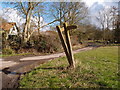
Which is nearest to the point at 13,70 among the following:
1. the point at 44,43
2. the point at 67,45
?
the point at 67,45

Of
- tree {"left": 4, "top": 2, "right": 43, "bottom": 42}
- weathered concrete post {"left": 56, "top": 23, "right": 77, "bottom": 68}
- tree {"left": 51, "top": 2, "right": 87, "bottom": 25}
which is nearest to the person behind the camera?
weathered concrete post {"left": 56, "top": 23, "right": 77, "bottom": 68}

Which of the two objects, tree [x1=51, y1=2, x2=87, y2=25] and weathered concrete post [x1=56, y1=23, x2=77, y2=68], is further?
tree [x1=51, y1=2, x2=87, y2=25]

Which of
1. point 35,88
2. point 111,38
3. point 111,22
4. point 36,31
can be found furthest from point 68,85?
point 111,22

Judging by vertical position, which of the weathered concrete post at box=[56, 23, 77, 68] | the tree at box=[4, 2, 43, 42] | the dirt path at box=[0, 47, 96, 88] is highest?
the tree at box=[4, 2, 43, 42]

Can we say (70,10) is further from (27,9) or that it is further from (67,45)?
(67,45)

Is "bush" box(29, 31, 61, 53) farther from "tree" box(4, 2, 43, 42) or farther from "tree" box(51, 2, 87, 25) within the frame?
"tree" box(51, 2, 87, 25)

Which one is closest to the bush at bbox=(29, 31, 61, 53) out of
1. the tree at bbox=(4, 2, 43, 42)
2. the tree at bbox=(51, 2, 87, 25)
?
the tree at bbox=(4, 2, 43, 42)

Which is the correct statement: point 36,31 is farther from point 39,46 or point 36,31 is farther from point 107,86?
point 107,86

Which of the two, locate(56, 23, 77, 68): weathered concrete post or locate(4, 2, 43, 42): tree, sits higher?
locate(4, 2, 43, 42): tree

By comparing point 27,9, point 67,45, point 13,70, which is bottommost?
point 13,70

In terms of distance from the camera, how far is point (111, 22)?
32.1 metres

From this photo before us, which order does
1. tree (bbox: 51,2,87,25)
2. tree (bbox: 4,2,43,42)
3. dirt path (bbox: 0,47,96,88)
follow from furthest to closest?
tree (bbox: 51,2,87,25) < tree (bbox: 4,2,43,42) < dirt path (bbox: 0,47,96,88)

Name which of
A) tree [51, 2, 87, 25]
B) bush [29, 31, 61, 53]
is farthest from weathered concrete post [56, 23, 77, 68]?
tree [51, 2, 87, 25]

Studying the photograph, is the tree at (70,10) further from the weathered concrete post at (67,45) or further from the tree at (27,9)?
the weathered concrete post at (67,45)
